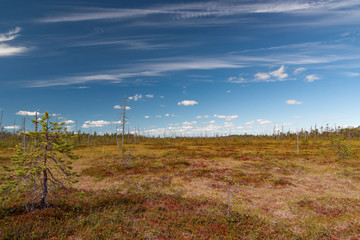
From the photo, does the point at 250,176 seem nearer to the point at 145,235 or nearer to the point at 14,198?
the point at 145,235

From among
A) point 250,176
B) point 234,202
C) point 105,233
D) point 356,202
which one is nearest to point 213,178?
point 250,176

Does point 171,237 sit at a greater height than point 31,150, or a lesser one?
lesser

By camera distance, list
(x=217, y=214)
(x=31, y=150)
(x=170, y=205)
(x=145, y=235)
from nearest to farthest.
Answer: (x=145, y=235) → (x=31, y=150) → (x=217, y=214) → (x=170, y=205)

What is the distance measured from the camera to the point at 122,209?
11.0 metres

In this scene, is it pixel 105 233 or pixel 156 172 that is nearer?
pixel 105 233

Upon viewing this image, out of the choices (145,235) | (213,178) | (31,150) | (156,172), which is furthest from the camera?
(156,172)

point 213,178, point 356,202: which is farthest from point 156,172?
point 356,202

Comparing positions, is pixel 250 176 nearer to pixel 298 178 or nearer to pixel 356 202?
pixel 298 178

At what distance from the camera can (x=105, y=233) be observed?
7.95 meters

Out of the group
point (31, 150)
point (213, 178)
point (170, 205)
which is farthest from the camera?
point (213, 178)

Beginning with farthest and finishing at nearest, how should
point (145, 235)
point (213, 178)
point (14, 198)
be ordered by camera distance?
1. point (213, 178)
2. point (14, 198)
3. point (145, 235)

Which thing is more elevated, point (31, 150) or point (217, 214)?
point (31, 150)

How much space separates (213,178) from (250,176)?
4687mm

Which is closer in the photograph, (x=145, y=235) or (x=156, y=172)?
(x=145, y=235)
